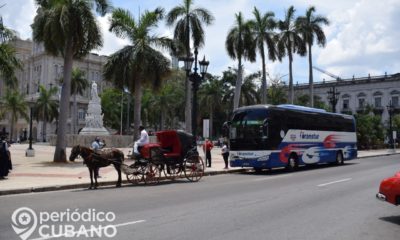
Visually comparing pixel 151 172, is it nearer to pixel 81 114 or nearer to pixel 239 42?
pixel 239 42

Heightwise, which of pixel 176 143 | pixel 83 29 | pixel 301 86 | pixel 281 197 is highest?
pixel 301 86

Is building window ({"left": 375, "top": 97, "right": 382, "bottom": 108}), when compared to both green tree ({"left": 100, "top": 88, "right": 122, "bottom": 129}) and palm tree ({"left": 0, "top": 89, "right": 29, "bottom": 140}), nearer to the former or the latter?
green tree ({"left": 100, "top": 88, "right": 122, "bottom": 129})

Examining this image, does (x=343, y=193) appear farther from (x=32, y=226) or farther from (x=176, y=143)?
(x=32, y=226)

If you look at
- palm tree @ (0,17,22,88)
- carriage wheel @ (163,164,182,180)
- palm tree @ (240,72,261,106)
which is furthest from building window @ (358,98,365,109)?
carriage wheel @ (163,164,182,180)

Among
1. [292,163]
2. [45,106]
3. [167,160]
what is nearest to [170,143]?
[167,160]

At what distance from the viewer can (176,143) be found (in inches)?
704

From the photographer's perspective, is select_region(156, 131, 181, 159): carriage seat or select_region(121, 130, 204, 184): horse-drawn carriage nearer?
select_region(121, 130, 204, 184): horse-drawn carriage

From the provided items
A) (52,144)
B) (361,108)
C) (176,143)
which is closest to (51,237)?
(176,143)

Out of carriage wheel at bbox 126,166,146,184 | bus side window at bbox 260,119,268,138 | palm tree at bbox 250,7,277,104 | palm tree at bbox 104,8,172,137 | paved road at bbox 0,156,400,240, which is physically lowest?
paved road at bbox 0,156,400,240

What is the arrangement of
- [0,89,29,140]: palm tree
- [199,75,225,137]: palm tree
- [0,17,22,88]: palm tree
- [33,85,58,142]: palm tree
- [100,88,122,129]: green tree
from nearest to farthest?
[0,17,22,88]: palm tree, [199,75,225,137]: palm tree, [0,89,29,140]: palm tree, [33,85,58,142]: palm tree, [100,88,122,129]: green tree

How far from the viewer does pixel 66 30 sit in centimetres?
2594

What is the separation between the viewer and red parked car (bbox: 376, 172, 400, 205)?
912 centimetres

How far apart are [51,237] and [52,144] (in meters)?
54.9

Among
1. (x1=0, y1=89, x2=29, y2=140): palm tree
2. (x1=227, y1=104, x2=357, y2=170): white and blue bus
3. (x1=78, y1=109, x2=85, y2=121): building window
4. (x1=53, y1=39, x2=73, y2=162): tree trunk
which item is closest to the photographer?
(x1=227, y1=104, x2=357, y2=170): white and blue bus
